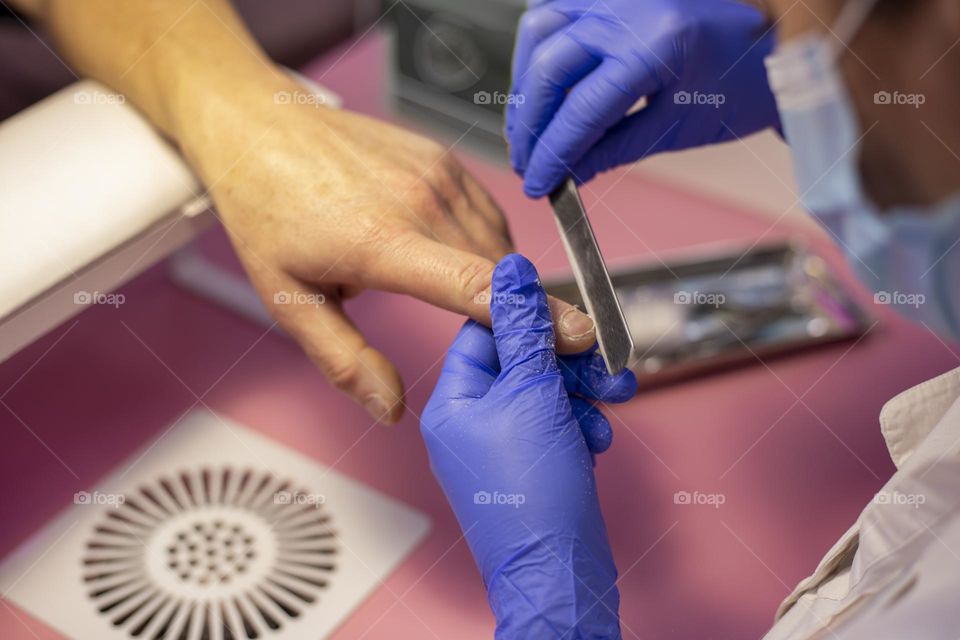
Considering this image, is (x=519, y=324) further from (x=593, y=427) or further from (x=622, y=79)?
(x=622, y=79)

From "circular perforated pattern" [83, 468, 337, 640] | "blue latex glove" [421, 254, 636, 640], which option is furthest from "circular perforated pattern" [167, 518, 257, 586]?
"blue latex glove" [421, 254, 636, 640]

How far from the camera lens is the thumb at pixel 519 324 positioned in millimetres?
811

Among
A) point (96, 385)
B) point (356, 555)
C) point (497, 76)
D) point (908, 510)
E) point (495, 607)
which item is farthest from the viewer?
point (497, 76)

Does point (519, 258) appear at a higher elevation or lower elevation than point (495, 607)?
higher

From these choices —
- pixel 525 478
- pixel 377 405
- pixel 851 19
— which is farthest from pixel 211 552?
pixel 851 19

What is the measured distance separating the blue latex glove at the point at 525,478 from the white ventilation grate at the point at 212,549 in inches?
7.7

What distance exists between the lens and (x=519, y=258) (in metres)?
0.83

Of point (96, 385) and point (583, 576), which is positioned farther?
point (96, 385)

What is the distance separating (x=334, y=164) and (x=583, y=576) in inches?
19.6

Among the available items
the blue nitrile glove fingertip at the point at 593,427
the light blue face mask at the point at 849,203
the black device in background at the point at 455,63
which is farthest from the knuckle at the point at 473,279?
the black device in background at the point at 455,63

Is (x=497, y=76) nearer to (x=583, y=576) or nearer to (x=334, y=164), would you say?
(x=334, y=164)

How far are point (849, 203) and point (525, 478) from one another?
1.16ft

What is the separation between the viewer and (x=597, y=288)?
33.5 inches

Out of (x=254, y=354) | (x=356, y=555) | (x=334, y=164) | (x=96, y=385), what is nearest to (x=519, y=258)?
(x=334, y=164)
